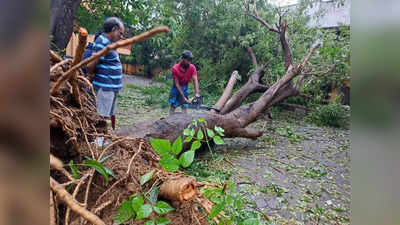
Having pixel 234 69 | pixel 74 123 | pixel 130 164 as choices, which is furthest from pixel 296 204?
pixel 74 123

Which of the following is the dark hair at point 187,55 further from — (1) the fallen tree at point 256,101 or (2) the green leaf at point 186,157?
(2) the green leaf at point 186,157

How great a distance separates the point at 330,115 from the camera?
142 centimetres

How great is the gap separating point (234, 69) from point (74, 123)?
959 mm

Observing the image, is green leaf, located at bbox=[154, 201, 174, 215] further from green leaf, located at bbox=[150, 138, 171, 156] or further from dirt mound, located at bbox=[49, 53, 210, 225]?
green leaf, located at bbox=[150, 138, 171, 156]

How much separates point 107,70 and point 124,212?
540mm

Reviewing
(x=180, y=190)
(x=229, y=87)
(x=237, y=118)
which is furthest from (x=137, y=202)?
(x=237, y=118)

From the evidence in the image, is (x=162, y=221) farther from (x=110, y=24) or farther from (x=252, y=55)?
(x=252, y=55)

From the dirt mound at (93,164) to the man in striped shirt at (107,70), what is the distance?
0.06 meters

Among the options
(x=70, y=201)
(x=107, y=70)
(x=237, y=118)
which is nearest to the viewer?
(x=70, y=201)
